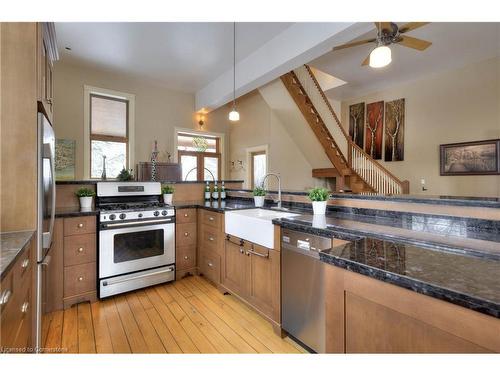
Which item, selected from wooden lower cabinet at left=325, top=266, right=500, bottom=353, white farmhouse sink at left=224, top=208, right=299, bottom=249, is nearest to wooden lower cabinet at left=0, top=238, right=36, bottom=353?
wooden lower cabinet at left=325, top=266, right=500, bottom=353

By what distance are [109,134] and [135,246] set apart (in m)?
3.34

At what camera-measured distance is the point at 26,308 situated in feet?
4.33

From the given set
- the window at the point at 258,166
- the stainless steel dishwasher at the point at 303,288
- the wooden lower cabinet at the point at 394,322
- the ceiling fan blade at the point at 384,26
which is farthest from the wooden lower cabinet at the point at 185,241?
the window at the point at 258,166

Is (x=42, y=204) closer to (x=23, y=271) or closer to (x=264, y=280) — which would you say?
(x=23, y=271)

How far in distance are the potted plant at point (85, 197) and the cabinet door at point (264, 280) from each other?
1904 mm

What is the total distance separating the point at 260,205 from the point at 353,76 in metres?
4.45

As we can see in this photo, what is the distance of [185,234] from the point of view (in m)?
3.11

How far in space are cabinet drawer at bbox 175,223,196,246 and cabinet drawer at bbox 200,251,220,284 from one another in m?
0.23

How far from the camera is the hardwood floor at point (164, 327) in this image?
1.84 meters

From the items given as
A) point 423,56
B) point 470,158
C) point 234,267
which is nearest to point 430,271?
point 234,267

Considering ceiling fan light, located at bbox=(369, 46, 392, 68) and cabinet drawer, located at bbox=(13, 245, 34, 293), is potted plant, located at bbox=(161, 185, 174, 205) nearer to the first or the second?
cabinet drawer, located at bbox=(13, 245, 34, 293)

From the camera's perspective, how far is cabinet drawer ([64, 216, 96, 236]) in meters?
2.39

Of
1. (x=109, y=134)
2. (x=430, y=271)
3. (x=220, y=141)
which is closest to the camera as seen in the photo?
(x=430, y=271)
